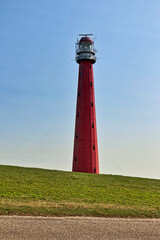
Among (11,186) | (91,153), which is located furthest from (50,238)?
(91,153)

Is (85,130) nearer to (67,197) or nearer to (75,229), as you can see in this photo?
(67,197)

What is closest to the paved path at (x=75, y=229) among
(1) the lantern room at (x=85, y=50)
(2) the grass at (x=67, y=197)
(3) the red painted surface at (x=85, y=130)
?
(2) the grass at (x=67, y=197)

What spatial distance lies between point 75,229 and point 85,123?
29016 mm

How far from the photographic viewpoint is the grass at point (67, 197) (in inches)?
612

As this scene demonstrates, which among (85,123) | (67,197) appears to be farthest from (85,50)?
(67,197)

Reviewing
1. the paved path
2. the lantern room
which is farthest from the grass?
the lantern room

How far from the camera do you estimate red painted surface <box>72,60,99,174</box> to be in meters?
40.4

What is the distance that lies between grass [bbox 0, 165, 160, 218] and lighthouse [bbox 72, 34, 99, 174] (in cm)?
838

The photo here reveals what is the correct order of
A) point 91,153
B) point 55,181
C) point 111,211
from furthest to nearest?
point 91,153, point 55,181, point 111,211

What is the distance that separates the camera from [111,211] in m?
16.2

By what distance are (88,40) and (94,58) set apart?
3.05 meters

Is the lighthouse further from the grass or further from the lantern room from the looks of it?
the grass

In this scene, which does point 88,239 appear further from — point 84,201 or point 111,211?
point 84,201

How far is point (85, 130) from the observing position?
4075 cm
